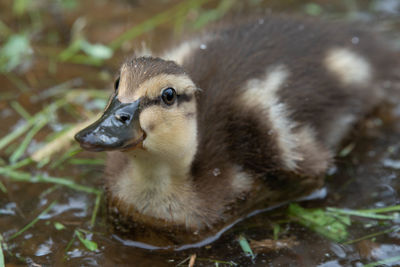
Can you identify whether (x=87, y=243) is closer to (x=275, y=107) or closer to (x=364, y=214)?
(x=275, y=107)

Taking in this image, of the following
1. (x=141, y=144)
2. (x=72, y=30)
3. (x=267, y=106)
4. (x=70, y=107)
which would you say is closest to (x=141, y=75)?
(x=141, y=144)

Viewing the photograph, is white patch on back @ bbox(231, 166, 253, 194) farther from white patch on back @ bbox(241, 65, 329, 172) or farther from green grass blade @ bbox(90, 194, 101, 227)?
green grass blade @ bbox(90, 194, 101, 227)

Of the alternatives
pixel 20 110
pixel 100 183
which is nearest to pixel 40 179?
pixel 100 183

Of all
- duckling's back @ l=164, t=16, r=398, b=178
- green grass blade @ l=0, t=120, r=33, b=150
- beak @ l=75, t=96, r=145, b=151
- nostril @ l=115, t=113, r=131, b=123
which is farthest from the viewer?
green grass blade @ l=0, t=120, r=33, b=150

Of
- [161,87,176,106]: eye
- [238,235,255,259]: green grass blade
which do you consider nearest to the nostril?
[161,87,176,106]: eye

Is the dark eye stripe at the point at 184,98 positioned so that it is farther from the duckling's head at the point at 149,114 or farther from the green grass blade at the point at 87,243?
the green grass blade at the point at 87,243

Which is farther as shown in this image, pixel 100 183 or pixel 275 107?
pixel 100 183

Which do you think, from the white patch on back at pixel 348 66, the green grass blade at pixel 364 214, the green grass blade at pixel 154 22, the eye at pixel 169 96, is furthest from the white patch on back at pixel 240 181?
the green grass blade at pixel 154 22

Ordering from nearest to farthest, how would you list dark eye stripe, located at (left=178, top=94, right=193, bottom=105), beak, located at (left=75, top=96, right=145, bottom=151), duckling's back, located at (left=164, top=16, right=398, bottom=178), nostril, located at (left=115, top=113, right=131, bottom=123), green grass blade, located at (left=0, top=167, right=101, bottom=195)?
beak, located at (left=75, top=96, right=145, bottom=151)
nostril, located at (left=115, top=113, right=131, bottom=123)
dark eye stripe, located at (left=178, top=94, right=193, bottom=105)
duckling's back, located at (left=164, top=16, right=398, bottom=178)
green grass blade, located at (left=0, top=167, right=101, bottom=195)

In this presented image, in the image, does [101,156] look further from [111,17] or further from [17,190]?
[111,17]
